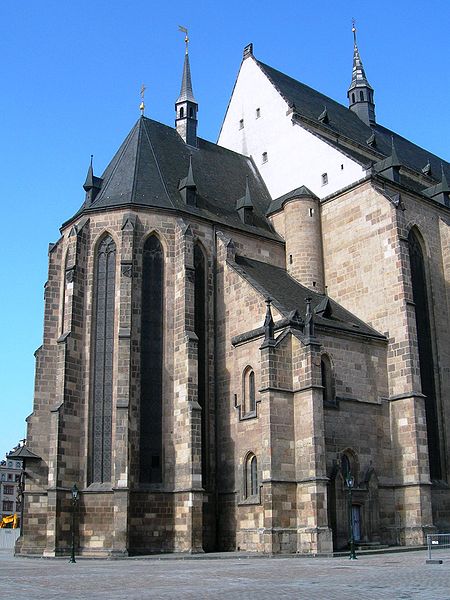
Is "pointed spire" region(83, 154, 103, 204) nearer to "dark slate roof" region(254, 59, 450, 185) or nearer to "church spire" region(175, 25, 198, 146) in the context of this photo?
"church spire" region(175, 25, 198, 146)

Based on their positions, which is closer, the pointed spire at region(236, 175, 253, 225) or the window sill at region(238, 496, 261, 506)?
the window sill at region(238, 496, 261, 506)

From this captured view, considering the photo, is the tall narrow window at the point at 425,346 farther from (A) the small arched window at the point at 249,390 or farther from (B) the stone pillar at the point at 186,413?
(B) the stone pillar at the point at 186,413

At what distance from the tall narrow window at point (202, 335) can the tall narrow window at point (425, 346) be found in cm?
1057

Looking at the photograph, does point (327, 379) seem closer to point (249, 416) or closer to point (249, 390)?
point (249, 390)

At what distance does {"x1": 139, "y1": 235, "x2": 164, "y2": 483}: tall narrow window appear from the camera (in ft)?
103

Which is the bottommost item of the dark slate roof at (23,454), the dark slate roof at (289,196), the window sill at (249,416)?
the dark slate roof at (23,454)

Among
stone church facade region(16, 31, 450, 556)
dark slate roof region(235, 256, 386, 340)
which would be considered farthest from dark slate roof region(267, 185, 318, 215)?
dark slate roof region(235, 256, 386, 340)

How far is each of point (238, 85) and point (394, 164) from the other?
564 inches

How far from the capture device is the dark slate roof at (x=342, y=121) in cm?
4456

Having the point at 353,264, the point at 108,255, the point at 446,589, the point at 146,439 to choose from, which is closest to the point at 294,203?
the point at 353,264

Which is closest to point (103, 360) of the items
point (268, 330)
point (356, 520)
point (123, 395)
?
point (123, 395)

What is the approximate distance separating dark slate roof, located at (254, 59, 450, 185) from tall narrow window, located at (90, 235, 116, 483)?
47.7 feet

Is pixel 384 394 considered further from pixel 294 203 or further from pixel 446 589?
pixel 446 589

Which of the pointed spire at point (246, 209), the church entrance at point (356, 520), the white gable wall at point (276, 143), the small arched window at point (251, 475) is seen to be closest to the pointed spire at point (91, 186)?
the pointed spire at point (246, 209)
